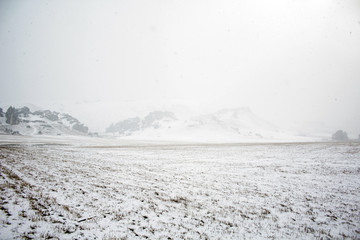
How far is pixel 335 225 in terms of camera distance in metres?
5.36

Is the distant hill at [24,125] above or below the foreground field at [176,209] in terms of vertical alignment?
above

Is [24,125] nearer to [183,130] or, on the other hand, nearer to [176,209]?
[183,130]

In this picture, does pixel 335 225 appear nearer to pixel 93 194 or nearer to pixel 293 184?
pixel 293 184

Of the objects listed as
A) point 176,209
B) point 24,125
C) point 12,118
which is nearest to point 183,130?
point 24,125

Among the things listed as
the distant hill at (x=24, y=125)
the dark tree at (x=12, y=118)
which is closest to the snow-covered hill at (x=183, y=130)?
the distant hill at (x=24, y=125)

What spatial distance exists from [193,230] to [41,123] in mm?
142676

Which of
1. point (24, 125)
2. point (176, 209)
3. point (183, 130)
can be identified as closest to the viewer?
point (176, 209)

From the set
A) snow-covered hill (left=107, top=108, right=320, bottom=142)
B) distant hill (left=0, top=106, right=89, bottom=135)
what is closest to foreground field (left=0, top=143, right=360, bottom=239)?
snow-covered hill (left=107, top=108, right=320, bottom=142)

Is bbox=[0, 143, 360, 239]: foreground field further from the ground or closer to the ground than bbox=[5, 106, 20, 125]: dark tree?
closer to the ground

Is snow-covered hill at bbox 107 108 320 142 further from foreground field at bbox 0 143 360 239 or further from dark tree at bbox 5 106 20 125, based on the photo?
foreground field at bbox 0 143 360 239

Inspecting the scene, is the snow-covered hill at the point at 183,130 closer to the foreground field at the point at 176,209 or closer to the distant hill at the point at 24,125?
the distant hill at the point at 24,125

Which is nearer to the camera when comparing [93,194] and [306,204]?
[306,204]

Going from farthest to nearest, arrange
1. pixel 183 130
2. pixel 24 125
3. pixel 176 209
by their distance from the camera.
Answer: pixel 183 130 → pixel 24 125 → pixel 176 209

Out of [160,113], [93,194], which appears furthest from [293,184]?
[160,113]
